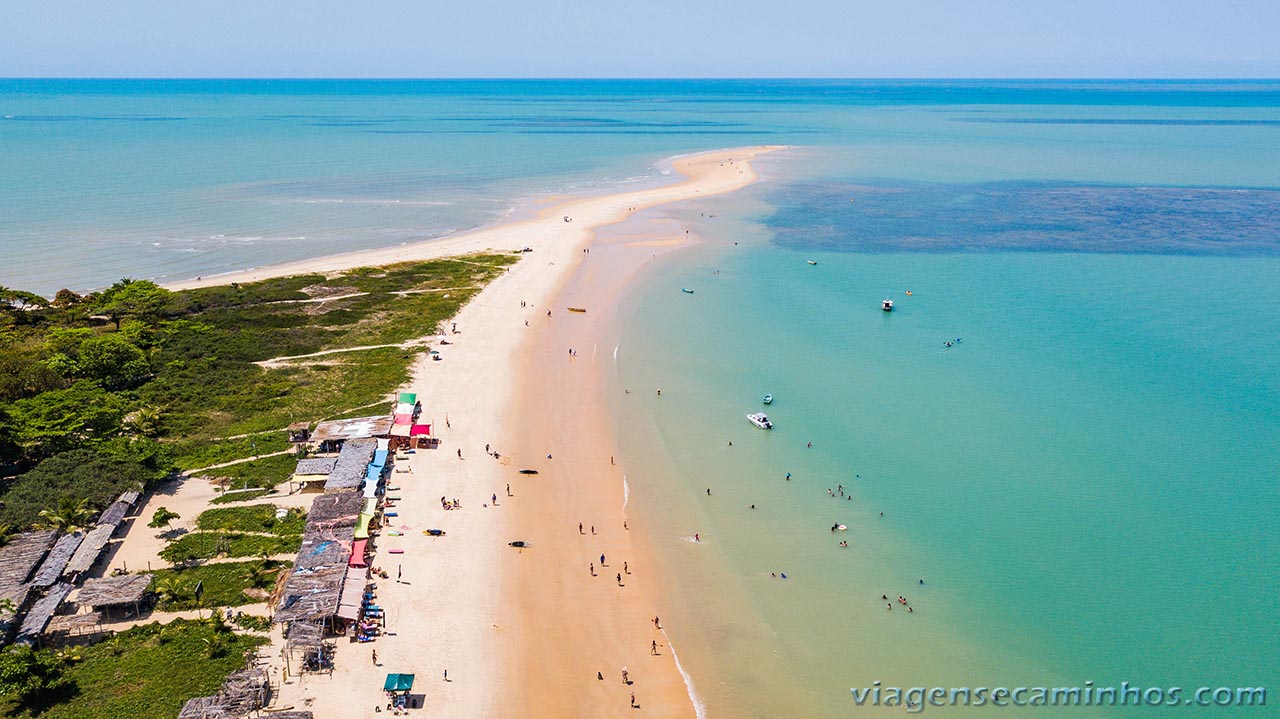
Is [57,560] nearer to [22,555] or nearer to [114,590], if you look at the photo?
[22,555]

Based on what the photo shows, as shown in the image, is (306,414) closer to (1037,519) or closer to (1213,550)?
(1037,519)

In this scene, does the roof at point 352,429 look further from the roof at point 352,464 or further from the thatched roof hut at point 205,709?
the thatched roof hut at point 205,709

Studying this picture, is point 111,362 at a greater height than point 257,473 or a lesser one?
greater

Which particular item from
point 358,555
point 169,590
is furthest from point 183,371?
point 358,555

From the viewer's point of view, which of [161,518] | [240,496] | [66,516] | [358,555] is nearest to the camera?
Result: [358,555]

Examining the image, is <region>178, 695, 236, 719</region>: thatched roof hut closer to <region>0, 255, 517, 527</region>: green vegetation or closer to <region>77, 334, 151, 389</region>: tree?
<region>0, 255, 517, 527</region>: green vegetation

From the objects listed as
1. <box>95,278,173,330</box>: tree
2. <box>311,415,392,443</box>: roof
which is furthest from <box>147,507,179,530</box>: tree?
<box>95,278,173,330</box>: tree

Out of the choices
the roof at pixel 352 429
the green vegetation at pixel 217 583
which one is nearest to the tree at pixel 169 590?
the green vegetation at pixel 217 583
